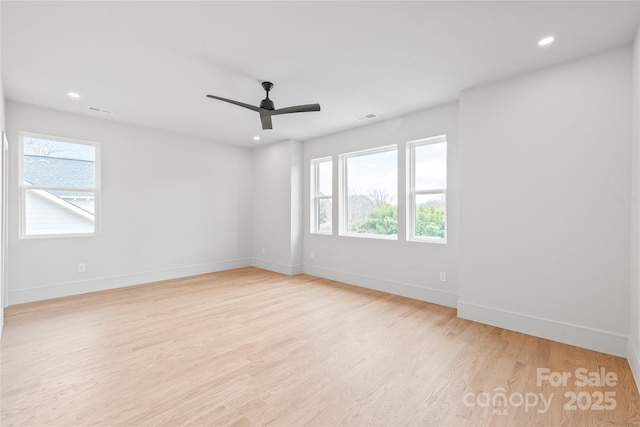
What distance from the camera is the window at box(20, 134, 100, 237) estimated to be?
401 centimetres

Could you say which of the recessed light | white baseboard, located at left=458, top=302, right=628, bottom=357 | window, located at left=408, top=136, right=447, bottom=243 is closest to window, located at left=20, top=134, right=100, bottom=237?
window, located at left=408, top=136, right=447, bottom=243

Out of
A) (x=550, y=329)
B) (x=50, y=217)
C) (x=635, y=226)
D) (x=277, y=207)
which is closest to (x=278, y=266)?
(x=277, y=207)

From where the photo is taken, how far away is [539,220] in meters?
2.92

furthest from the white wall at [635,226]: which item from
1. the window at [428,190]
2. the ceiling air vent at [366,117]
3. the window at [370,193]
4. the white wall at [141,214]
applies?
the white wall at [141,214]

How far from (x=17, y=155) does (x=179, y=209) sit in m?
2.24

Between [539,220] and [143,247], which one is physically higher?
[539,220]

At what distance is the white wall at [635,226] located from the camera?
221 centimetres

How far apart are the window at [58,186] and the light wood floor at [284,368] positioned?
3.86ft

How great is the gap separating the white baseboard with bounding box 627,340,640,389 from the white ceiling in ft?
8.29

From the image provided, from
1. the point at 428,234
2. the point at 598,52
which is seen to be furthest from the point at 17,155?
the point at 598,52

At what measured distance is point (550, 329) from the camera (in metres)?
2.85

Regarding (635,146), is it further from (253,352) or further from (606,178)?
(253,352)

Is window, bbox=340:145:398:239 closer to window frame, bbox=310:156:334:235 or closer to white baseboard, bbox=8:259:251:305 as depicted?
window frame, bbox=310:156:334:235

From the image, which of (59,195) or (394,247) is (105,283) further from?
(394,247)
